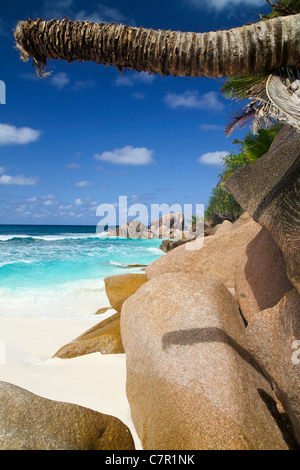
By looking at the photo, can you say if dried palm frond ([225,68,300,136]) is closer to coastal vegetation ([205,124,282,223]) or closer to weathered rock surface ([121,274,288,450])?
weathered rock surface ([121,274,288,450])

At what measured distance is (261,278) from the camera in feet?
13.1

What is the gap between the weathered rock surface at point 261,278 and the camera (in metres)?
3.69

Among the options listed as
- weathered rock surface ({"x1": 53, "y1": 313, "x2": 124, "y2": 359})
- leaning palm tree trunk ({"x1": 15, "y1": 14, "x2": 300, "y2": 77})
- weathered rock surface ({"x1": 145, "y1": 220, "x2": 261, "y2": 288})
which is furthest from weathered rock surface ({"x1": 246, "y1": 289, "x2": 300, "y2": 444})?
weathered rock surface ({"x1": 53, "y1": 313, "x2": 124, "y2": 359})

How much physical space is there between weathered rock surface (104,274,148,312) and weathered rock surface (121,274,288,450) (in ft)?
7.29

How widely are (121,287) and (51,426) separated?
397 centimetres

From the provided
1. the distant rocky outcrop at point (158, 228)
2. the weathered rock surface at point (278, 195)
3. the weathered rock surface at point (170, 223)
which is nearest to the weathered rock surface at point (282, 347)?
the weathered rock surface at point (278, 195)

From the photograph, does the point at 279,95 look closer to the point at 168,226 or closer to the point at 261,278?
the point at 261,278

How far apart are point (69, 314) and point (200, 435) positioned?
22.2ft

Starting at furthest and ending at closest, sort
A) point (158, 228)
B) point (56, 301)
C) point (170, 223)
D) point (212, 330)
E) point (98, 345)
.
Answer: point (158, 228) → point (170, 223) → point (56, 301) → point (98, 345) → point (212, 330)

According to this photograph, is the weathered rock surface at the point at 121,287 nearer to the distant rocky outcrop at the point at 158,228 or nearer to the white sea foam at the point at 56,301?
the white sea foam at the point at 56,301

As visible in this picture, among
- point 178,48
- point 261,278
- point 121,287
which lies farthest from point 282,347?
point 121,287

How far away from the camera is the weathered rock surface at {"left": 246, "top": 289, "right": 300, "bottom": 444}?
2422 millimetres

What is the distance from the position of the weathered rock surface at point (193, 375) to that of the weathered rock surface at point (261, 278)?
0.85ft

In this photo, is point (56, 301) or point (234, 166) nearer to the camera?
point (56, 301)
